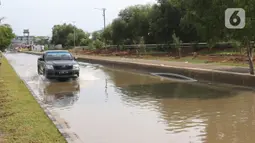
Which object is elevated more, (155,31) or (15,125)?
(155,31)

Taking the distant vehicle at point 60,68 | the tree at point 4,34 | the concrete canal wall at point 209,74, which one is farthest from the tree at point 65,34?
the distant vehicle at point 60,68

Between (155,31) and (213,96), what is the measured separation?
33783 mm

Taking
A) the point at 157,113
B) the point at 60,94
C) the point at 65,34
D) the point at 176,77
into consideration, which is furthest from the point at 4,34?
the point at 65,34

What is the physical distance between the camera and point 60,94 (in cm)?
1378

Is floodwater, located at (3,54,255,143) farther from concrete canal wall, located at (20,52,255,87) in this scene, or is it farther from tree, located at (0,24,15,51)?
tree, located at (0,24,15,51)

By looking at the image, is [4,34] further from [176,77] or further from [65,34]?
[65,34]

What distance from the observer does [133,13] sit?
54.7 m

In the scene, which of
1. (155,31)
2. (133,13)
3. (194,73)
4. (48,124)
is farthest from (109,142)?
(133,13)

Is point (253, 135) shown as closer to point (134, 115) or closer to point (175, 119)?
point (175, 119)

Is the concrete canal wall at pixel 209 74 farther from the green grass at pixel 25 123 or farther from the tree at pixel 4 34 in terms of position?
the tree at pixel 4 34

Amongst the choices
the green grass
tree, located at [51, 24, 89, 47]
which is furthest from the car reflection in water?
tree, located at [51, 24, 89, 47]

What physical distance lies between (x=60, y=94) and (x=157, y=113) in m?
5.24

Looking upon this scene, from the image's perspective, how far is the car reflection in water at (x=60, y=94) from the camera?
11792 mm

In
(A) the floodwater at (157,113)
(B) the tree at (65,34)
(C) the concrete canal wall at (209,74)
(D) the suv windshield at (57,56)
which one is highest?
(B) the tree at (65,34)
